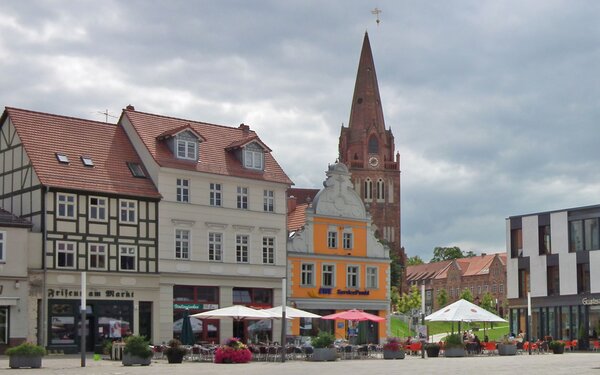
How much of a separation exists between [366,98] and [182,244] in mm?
99536

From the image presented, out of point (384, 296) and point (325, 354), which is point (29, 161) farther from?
point (384, 296)

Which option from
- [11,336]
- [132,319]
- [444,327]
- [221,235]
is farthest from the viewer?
[444,327]

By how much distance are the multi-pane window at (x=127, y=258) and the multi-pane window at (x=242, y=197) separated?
7.31 metres

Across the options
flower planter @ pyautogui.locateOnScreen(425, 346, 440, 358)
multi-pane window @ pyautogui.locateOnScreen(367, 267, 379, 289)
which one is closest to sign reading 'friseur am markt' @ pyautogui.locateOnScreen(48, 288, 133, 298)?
flower planter @ pyautogui.locateOnScreen(425, 346, 440, 358)

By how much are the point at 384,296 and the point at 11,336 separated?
24830mm

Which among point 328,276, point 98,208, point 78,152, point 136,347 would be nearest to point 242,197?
point 328,276

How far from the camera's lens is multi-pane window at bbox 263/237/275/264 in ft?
187

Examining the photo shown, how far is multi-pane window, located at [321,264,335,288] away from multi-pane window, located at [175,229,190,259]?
391 inches

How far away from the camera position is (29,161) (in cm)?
4900

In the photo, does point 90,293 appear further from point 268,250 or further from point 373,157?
point 373,157

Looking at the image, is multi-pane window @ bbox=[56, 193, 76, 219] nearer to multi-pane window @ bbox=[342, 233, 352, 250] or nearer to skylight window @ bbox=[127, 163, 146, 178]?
skylight window @ bbox=[127, 163, 146, 178]

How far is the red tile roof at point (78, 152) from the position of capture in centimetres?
4909

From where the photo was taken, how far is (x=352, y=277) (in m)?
61.8

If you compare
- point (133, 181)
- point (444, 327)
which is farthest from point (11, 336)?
point (444, 327)
